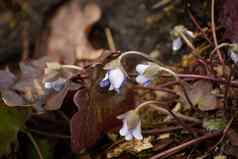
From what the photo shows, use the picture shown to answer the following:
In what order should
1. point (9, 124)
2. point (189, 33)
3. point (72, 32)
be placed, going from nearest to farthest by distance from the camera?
point (9, 124), point (189, 33), point (72, 32)

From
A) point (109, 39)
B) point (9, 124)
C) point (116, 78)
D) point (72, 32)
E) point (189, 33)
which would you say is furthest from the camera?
point (72, 32)

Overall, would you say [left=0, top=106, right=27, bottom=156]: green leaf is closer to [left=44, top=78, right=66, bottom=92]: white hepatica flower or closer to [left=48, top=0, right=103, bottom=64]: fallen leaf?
[left=44, top=78, right=66, bottom=92]: white hepatica flower

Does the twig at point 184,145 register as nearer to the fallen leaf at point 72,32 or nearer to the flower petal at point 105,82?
the flower petal at point 105,82

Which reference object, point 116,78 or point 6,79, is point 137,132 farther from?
point 6,79

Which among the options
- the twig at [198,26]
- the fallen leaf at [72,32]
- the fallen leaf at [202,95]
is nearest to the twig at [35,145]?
the fallen leaf at [202,95]

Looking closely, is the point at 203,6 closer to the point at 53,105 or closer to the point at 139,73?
the point at 139,73

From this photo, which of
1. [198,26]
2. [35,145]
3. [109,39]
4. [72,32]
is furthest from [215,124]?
[72,32]
